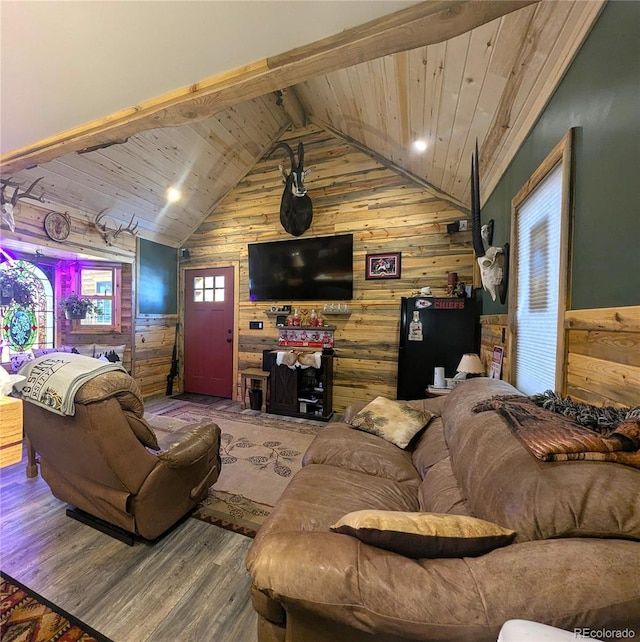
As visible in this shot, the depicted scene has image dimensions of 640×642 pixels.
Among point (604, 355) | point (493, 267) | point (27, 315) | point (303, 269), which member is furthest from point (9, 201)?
point (604, 355)

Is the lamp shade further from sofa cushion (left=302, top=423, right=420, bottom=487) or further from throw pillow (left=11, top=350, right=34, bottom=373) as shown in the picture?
throw pillow (left=11, top=350, right=34, bottom=373)

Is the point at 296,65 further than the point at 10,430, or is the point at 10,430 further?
the point at 296,65

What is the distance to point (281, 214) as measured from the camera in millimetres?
4199

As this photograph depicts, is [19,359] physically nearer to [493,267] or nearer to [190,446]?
[190,446]

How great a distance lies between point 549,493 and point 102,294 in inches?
214

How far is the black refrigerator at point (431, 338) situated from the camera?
3.15 m

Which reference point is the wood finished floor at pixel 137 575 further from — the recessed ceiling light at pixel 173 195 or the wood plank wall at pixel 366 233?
the recessed ceiling light at pixel 173 195

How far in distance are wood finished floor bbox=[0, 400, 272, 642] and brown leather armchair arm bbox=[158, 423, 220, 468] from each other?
496 mm

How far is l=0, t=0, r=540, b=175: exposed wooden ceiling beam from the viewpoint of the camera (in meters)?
0.97

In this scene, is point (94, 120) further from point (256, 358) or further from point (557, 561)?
point (256, 358)

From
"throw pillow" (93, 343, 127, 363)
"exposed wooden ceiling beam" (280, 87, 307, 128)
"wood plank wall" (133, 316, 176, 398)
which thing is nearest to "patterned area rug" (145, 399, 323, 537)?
"wood plank wall" (133, 316, 176, 398)

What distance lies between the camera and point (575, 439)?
86 centimetres

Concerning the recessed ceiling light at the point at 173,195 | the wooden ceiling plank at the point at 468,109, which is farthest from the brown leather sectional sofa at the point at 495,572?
the recessed ceiling light at the point at 173,195

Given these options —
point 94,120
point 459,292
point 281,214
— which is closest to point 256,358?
point 281,214
